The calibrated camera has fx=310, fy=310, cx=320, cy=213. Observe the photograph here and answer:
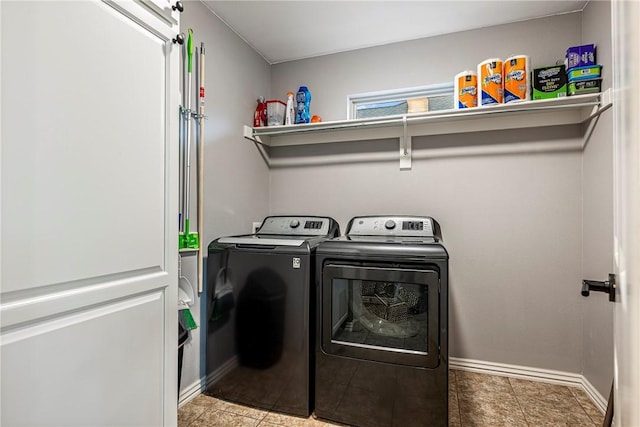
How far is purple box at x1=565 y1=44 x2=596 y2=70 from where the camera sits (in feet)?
5.98

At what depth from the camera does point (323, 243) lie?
1.75m

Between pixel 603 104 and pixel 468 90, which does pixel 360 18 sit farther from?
pixel 603 104

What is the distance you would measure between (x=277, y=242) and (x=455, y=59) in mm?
1878

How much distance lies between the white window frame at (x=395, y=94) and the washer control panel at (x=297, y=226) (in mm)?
944

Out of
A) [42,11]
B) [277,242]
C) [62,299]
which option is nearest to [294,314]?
[277,242]

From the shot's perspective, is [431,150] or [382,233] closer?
[382,233]

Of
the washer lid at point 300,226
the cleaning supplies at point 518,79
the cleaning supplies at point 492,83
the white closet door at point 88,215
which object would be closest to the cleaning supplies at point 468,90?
the cleaning supplies at point 492,83

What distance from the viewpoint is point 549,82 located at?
193cm

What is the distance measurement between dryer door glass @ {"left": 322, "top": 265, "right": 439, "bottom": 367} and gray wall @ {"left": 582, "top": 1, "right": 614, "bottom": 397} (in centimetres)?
103

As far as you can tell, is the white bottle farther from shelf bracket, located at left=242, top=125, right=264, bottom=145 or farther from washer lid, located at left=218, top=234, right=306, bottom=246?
washer lid, located at left=218, top=234, right=306, bottom=246

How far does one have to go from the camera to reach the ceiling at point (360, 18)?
1984mm

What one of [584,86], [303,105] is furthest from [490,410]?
[303,105]

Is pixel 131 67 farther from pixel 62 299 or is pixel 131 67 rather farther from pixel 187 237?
pixel 187 237

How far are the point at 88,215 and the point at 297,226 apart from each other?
153cm
